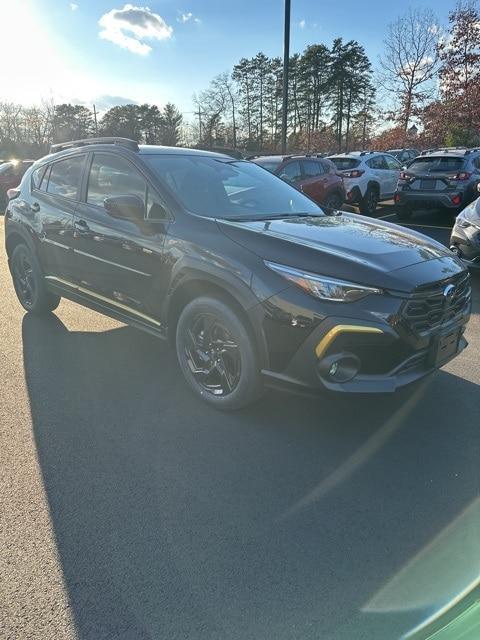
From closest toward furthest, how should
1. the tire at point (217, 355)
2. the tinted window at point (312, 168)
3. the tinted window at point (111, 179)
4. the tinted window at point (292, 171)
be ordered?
the tire at point (217, 355) → the tinted window at point (111, 179) → the tinted window at point (292, 171) → the tinted window at point (312, 168)

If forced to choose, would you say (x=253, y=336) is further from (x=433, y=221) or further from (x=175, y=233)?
(x=433, y=221)

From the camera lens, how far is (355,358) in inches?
113

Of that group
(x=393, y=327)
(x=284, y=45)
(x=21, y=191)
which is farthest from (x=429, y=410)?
(x=284, y=45)

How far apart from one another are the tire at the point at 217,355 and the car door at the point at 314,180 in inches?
318

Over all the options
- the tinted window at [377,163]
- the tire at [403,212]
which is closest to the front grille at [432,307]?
the tire at [403,212]

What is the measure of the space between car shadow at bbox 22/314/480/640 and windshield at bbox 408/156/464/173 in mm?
8547

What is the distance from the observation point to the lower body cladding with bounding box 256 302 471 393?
2.82 metres

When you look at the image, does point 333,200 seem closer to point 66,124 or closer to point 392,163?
point 392,163

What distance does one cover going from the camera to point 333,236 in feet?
11.1

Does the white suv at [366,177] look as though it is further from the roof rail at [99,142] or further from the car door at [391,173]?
the roof rail at [99,142]

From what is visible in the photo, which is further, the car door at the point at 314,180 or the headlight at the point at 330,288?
the car door at the point at 314,180

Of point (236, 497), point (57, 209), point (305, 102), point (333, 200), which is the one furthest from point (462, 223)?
point (305, 102)

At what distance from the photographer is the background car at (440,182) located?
424 inches

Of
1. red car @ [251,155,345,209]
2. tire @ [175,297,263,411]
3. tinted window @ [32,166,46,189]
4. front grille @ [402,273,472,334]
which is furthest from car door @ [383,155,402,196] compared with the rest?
tire @ [175,297,263,411]
